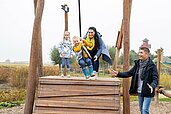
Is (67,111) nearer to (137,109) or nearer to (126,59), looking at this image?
(126,59)

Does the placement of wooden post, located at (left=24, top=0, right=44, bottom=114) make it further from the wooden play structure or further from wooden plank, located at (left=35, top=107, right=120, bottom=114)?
wooden plank, located at (left=35, top=107, right=120, bottom=114)

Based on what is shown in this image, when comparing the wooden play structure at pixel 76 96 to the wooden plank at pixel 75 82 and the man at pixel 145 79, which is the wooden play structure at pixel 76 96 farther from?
the man at pixel 145 79

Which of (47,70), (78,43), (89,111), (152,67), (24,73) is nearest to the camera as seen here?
(152,67)

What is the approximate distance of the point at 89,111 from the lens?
4594mm

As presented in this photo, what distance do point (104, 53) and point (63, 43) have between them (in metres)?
0.72

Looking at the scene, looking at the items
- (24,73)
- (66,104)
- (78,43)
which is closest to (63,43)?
(78,43)

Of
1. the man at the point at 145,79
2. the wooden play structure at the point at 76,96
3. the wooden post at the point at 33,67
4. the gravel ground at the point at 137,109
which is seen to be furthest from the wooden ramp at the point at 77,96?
the gravel ground at the point at 137,109

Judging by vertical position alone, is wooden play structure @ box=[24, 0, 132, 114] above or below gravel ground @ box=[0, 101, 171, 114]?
above

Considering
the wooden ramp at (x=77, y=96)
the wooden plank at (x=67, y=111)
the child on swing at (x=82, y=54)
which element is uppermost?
the child on swing at (x=82, y=54)

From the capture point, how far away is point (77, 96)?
4.68 metres

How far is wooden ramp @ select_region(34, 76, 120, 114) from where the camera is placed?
181 inches

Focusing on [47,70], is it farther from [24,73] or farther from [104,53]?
[104,53]

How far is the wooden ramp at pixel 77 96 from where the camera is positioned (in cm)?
460

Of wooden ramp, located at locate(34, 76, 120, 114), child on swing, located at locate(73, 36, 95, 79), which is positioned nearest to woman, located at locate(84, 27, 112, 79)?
child on swing, located at locate(73, 36, 95, 79)
